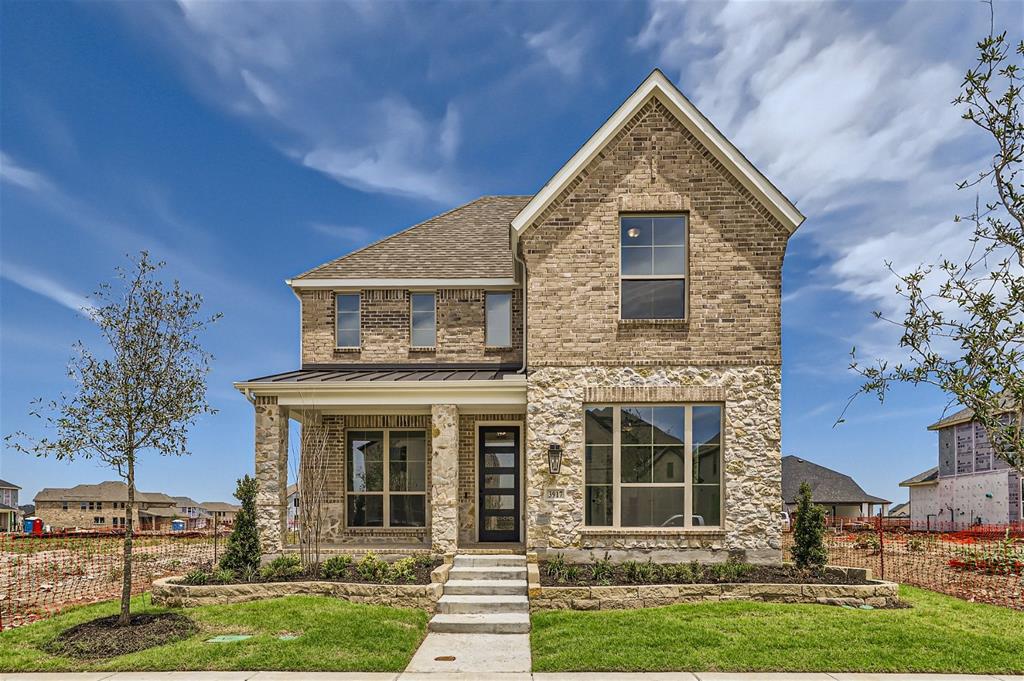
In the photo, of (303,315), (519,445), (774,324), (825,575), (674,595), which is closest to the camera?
(674,595)

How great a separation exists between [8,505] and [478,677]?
241 ft

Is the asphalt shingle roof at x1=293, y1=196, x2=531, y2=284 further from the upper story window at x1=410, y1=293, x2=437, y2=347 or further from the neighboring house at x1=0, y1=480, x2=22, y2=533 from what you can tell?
the neighboring house at x1=0, y1=480, x2=22, y2=533

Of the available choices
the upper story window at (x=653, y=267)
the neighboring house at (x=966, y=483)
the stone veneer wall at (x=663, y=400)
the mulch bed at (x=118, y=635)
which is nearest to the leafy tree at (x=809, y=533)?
the stone veneer wall at (x=663, y=400)

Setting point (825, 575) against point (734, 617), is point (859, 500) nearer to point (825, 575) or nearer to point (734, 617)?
point (825, 575)

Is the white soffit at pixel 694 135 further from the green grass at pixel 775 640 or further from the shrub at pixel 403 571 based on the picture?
the green grass at pixel 775 640

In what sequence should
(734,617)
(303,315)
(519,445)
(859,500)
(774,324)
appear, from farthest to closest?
(859,500)
(303,315)
(519,445)
(774,324)
(734,617)

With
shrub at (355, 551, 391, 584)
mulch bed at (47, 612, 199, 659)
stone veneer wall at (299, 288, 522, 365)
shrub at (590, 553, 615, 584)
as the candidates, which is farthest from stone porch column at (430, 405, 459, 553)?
mulch bed at (47, 612, 199, 659)

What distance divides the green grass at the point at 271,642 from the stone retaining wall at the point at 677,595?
2.02 metres

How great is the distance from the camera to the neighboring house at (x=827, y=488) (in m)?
38.1

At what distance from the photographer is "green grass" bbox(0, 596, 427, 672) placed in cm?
788

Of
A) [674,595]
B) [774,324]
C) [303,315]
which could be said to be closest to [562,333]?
[774,324]

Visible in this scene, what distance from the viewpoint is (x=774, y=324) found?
12.4 meters

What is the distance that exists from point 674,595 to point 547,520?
2.51 m

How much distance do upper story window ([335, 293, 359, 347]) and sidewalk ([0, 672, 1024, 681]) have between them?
9.24 metres
